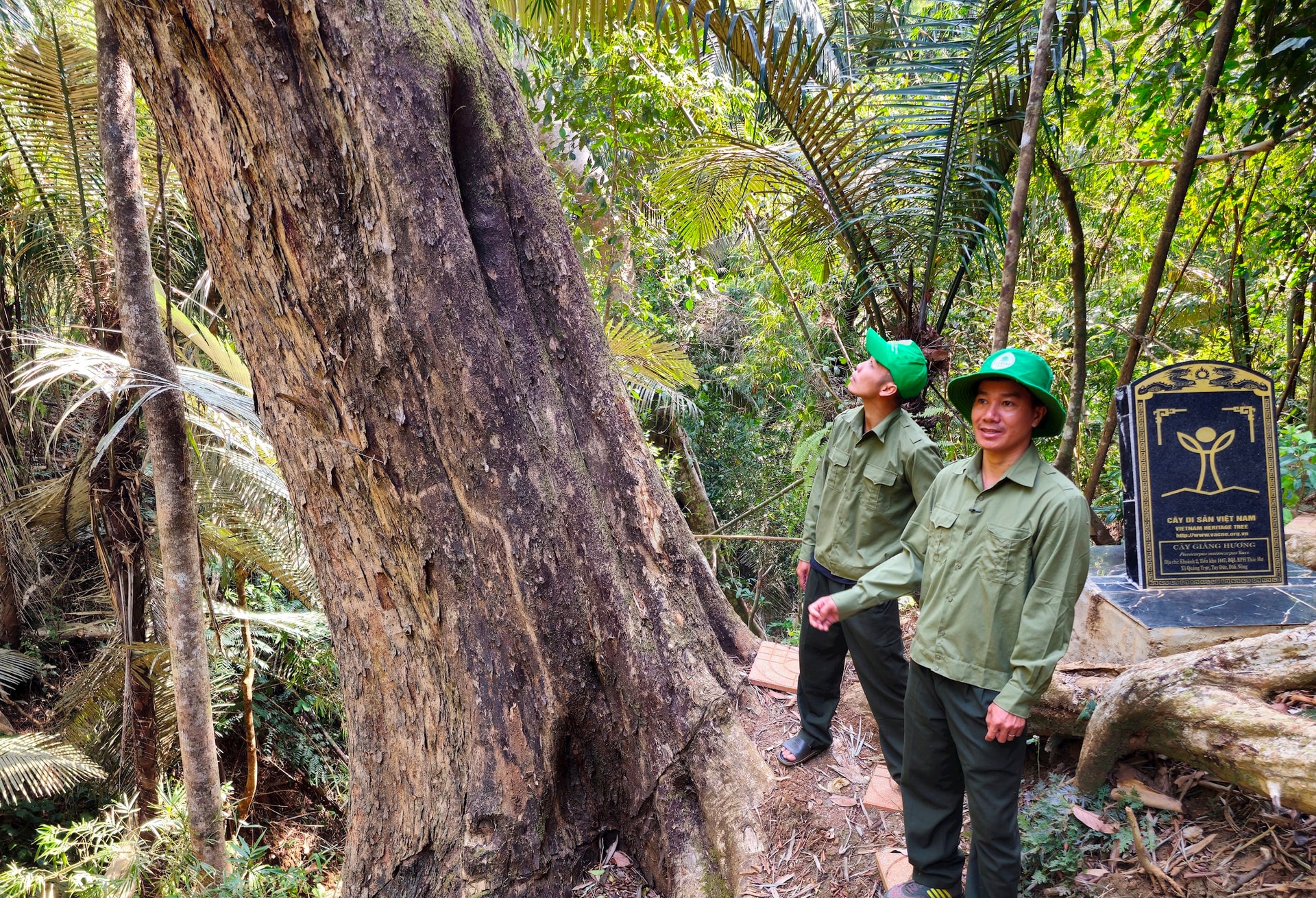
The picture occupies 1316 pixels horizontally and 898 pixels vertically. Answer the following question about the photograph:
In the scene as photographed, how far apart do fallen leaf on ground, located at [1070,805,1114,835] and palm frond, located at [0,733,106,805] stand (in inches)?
227

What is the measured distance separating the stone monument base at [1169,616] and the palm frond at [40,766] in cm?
599

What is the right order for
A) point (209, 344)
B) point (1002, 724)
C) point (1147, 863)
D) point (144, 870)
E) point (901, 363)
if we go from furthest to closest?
point (209, 344), point (144, 870), point (901, 363), point (1147, 863), point (1002, 724)

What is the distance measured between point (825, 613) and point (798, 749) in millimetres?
839

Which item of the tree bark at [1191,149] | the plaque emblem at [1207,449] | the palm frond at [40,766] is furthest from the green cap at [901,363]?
the palm frond at [40,766]

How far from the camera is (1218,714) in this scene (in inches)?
106

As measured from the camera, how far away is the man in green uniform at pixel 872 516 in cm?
294

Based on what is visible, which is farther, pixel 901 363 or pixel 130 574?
pixel 130 574

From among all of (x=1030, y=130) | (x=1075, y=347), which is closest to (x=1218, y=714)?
(x=1030, y=130)

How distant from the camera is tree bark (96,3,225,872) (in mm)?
4113

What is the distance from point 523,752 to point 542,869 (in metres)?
0.42

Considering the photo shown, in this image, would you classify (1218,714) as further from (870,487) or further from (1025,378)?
(1025,378)

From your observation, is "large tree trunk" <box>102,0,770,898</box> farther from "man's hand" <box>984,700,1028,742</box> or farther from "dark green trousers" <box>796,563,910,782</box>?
→ "man's hand" <box>984,700,1028,742</box>

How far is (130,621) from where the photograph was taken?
17.4ft

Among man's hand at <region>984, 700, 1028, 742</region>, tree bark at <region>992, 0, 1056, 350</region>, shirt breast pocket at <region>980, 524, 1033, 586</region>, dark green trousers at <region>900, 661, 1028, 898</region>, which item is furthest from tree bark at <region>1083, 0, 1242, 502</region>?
man's hand at <region>984, 700, 1028, 742</region>
